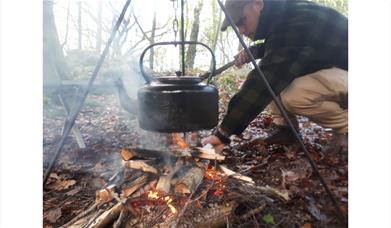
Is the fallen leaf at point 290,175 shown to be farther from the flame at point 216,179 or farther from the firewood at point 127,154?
the firewood at point 127,154

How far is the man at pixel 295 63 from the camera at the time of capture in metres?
1.68

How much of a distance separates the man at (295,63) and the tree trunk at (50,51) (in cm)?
94

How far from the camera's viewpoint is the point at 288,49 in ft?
5.65

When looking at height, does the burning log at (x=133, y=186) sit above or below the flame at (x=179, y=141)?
below

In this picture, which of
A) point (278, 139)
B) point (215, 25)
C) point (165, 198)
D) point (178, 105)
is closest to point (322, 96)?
point (278, 139)

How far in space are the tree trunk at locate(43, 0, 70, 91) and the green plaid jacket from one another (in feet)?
3.33

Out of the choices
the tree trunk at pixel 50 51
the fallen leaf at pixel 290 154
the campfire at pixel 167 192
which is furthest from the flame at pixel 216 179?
the tree trunk at pixel 50 51

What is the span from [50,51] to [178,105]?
1061mm

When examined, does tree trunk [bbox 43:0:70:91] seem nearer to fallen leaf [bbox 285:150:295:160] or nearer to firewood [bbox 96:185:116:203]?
firewood [bbox 96:185:116:203]

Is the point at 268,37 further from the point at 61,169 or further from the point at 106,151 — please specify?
the point at 61,169

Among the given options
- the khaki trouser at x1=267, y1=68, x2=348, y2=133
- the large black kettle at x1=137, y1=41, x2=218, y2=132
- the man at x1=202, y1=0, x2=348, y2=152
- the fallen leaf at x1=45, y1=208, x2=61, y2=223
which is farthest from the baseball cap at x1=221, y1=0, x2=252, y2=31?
the fallen leaf at x1=45, y1=208, x2=61, y2=223

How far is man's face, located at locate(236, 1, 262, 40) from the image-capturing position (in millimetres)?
1871
